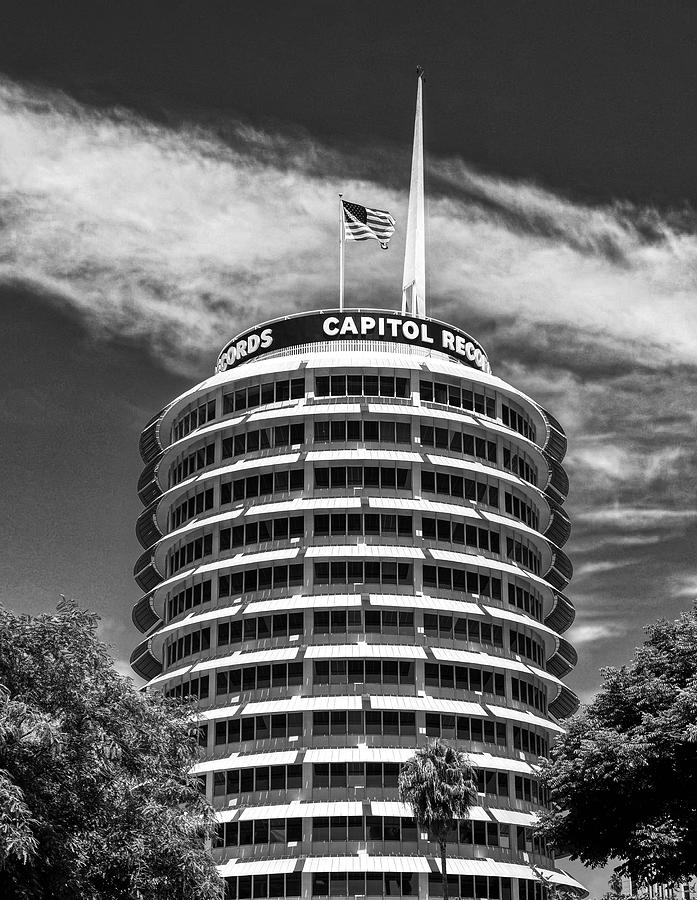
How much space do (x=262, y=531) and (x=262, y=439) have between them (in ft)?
24.4

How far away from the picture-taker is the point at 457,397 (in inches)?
3740

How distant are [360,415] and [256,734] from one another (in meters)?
24.6

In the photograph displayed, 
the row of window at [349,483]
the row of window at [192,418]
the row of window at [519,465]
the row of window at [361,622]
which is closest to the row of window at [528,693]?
the row of window at [361,622]

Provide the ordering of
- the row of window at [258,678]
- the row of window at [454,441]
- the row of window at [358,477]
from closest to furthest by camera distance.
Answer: the row of window at [258,678] → the row of window at [358,477] → the row of window at [454,441]

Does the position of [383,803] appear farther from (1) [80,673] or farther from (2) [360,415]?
(1) [80,673]

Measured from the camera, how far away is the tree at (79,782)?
35031mm

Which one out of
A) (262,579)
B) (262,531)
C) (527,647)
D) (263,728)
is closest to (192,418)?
(262,531)

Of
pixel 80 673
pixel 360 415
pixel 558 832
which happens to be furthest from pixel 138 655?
pixel 80 673

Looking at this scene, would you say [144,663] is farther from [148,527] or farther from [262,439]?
[262,439]

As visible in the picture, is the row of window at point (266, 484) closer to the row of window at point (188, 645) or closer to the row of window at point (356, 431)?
the row of window at point (356, 431)

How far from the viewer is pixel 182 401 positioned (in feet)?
324

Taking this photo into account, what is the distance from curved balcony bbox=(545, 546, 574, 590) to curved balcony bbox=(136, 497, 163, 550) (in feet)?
112

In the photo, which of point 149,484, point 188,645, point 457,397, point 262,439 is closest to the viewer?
point 188,645

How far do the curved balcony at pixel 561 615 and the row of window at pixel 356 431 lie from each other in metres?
21.7
